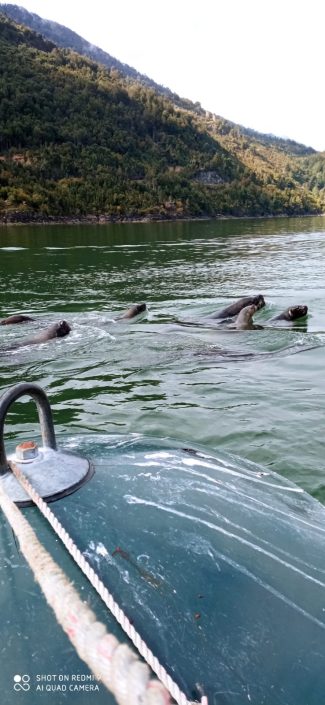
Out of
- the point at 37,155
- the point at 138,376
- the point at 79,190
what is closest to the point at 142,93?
the point at 37,155

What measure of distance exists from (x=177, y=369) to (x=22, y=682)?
845 cm

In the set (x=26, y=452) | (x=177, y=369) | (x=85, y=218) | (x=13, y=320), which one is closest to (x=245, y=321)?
(x=177, y=369)

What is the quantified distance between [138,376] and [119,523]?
7070mm

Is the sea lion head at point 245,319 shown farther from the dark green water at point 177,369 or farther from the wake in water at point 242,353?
the wake in water at point 242,353

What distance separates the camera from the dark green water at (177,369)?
285 inches

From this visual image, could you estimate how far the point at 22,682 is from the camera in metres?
1.97

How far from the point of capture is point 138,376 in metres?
9.95

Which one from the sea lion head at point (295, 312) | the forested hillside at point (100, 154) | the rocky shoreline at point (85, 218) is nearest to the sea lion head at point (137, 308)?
the sea lion head at point (295, 312)

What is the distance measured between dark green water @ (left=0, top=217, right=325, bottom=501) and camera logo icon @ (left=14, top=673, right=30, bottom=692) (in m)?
3.50

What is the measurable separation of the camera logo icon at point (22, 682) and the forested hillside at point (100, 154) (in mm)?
72292

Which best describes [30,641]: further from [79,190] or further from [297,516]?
[79,190]

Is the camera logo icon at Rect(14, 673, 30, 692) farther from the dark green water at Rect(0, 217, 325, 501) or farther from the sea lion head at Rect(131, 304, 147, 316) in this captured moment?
the sea lion head at Rect(131, 304, 147, 316)

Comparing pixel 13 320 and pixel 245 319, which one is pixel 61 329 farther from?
pixel 245 319

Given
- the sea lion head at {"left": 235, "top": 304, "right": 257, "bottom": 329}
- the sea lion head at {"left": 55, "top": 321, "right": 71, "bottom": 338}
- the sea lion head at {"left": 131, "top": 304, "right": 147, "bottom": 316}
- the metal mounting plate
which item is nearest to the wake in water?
the sea lion head at {"left": 235, "top": 304, "right": 257, "bottom": 329}
